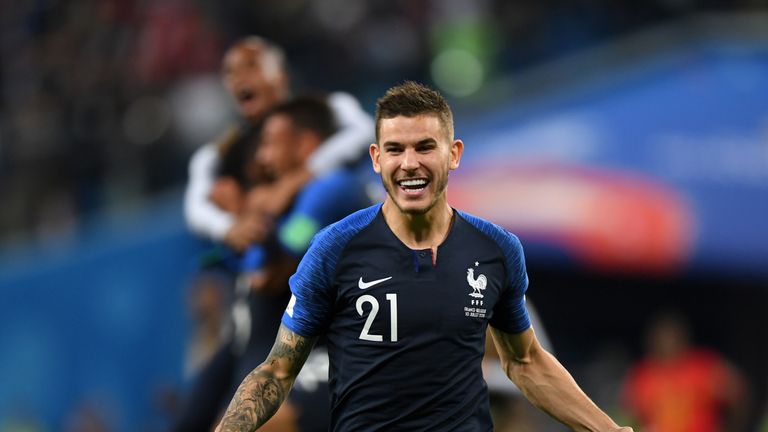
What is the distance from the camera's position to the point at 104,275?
14.8 metres

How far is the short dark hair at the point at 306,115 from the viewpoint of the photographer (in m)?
8.27

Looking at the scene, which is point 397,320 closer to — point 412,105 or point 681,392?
point 412,105

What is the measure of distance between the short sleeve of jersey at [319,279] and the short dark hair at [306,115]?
127 inches

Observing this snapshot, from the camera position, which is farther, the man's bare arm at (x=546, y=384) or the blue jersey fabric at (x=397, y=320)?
the man's bare arm at (x=546, y=384)

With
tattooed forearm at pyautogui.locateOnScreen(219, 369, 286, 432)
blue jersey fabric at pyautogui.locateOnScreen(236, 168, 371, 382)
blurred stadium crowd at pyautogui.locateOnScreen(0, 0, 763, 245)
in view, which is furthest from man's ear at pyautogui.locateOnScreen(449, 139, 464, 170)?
blurred stadium crowd at pyautogui.locateOnScreen(0, 0, 763, 245)

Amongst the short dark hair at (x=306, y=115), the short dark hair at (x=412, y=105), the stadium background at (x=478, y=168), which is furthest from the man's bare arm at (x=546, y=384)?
the stadium background at (x=478, y=168)

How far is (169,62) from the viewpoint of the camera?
48.5ft

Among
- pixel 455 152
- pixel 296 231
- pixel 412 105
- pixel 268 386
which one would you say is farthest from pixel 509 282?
pixel 296 231

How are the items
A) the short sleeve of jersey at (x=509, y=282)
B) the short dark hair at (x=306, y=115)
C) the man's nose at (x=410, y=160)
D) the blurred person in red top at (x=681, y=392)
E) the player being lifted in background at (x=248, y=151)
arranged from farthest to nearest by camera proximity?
the blurred person in red top at (x=681, y=392) → the short dark hair at (x=306, y=115) → the player being lifted in background at (x=248, y=151) → the short sleeve of jersey at (x=509, y=282) → the man's nose at (x=410, y=160)

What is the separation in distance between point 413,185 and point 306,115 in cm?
350

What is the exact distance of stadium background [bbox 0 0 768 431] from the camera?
41.7 ft

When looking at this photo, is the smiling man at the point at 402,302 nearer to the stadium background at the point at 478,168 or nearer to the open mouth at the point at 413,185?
the open mouth at the point at 413,185

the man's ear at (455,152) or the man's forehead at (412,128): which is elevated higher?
the man's forehead at (412,128)

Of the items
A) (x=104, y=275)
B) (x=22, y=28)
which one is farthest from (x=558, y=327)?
(x=22, y=28)
